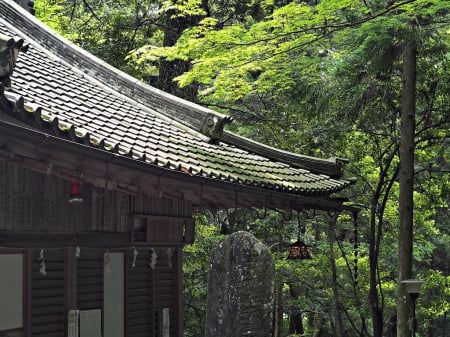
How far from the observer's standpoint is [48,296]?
679cm

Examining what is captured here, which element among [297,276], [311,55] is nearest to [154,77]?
[311,55]

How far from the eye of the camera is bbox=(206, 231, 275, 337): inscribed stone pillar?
4.50m

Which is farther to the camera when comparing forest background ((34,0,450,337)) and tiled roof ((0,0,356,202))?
forest background ((34,0,450,337))

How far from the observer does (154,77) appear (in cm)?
1494

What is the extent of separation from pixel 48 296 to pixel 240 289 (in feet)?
10.7

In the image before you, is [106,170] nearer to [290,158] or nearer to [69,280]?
[69,280]

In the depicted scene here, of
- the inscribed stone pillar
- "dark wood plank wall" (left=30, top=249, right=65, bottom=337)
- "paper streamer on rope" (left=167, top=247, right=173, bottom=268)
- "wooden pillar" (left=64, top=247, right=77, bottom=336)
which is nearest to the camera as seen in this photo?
the inscribed stone pillar

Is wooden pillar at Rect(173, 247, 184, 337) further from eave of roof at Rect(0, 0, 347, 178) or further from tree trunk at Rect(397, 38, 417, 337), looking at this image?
tree trunk at Rect(397, 38, 417, 337)

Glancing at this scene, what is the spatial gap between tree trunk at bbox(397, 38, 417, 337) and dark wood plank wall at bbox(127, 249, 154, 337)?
14.4ft

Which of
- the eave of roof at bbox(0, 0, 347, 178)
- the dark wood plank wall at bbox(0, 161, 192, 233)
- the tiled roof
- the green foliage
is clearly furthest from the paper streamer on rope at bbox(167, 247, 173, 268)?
the green foliage

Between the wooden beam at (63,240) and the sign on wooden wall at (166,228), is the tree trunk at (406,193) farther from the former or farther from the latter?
the wooden beam at (63,240)

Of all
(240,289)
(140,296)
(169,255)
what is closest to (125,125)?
(169,255)

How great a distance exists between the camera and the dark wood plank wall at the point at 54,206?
5.92 m

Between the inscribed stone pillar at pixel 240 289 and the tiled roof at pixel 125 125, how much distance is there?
4.54 feet
